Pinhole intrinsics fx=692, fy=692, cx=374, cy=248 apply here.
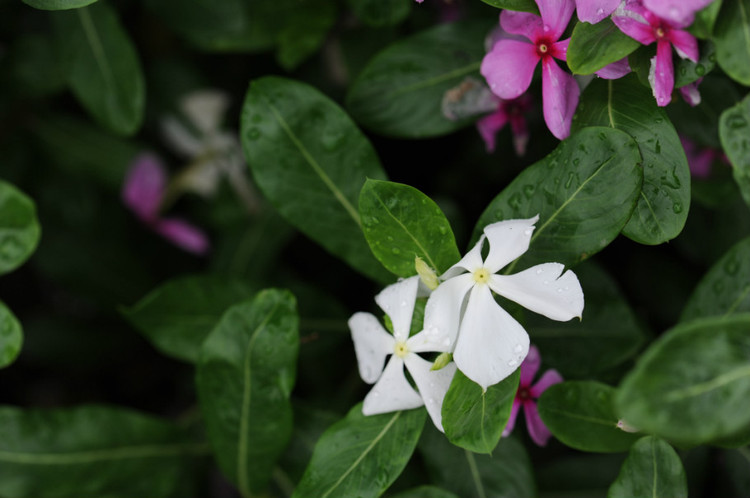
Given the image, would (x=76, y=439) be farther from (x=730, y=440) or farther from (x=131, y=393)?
(x=730, y=440)

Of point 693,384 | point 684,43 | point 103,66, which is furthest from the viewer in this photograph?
point 103,66

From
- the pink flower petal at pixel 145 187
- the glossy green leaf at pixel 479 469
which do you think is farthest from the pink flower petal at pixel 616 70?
the pink flower petal at pixel 145 187

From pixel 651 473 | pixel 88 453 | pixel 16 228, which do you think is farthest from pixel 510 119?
pixel 88 453

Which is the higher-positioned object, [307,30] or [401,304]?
[307,30]

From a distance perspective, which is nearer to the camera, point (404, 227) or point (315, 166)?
point (404, 227)

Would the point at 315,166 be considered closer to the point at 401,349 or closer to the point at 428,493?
the point at 401,349

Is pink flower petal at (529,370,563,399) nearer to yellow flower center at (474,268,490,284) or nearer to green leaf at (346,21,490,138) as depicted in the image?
yellow flower center at (474,268,490,284)
